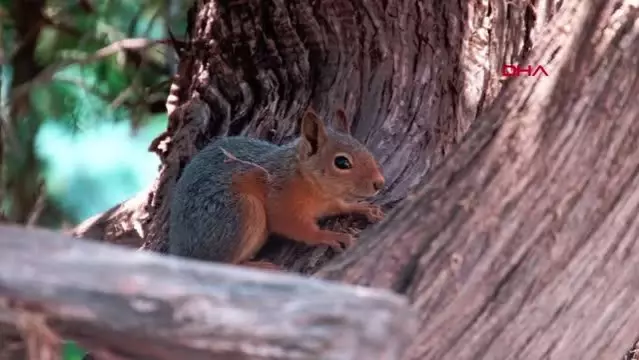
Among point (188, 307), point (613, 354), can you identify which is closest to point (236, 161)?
point (613, 354)

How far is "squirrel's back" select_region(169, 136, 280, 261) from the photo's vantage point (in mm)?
2070

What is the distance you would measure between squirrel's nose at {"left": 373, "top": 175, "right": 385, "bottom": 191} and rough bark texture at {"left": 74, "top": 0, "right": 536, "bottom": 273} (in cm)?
26

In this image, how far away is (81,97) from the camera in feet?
12.6

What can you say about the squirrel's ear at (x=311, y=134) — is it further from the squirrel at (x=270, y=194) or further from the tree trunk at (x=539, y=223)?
the tree trunk at (x=539, y=223)

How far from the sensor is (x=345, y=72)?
2615 mm

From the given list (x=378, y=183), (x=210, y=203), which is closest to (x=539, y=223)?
(x=378, y=183)

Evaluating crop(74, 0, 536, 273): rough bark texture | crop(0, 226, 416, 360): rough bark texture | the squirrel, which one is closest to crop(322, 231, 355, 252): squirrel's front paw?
the squirrel

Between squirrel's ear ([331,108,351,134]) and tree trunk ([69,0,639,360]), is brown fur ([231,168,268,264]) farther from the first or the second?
tree trunk ([69,0,639,360])

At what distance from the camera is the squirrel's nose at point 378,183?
2.12 m

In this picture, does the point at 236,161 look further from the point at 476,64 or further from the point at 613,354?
the point at 613,354

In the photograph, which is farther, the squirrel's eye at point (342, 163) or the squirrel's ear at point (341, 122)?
the squirrel's ear at point (341, 122)

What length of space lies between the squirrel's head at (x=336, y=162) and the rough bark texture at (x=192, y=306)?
1.12 metres

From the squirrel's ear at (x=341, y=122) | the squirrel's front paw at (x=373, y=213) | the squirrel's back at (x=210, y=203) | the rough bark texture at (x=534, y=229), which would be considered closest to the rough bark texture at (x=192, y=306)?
the rough bark texture at (x=534, y=229)

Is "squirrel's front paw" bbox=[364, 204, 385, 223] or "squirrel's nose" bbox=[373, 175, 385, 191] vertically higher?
"squirrel's nose" bbox=[373, 175, 385, 191]
